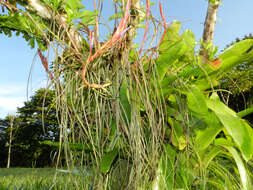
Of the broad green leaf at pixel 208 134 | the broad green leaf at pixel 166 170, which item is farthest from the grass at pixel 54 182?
the broad green leaf at pixel 208 134

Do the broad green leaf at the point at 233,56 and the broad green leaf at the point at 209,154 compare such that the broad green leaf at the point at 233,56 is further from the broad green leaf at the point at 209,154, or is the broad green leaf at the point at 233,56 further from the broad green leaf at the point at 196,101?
the broad green leaf at the point at 209,154

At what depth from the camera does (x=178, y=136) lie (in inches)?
53.9

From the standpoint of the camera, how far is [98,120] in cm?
A: 132

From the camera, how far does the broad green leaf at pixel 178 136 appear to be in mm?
1348

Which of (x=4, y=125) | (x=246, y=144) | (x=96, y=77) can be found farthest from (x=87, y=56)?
(x=4, y=125)

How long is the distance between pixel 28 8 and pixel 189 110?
106 cm

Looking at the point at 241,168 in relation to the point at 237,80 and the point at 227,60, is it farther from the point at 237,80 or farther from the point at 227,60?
the point at 237,80

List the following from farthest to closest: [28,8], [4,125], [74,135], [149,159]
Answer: [4,125], [74,135], [28,8], [149,159]

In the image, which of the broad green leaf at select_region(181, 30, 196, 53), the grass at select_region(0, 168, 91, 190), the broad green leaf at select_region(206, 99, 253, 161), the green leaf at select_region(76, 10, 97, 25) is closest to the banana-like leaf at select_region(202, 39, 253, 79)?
the broad green leaf at select_region(181, 30, 196, 53)

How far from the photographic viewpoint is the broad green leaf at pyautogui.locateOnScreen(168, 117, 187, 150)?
135cm

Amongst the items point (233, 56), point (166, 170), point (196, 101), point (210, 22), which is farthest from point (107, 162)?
point (210, 22)

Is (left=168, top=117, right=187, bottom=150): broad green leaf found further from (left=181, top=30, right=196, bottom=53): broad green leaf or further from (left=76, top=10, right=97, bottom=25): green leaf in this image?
(left=76, top=10, right=97, bottom=25): green leaf

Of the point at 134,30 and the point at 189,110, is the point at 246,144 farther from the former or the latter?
the point at 134,30

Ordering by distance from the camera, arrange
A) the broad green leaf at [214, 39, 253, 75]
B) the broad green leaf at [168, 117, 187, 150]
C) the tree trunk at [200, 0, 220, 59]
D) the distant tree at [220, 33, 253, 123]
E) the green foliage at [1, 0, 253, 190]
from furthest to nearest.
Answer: the tree trunk at [200, 0, 220, 59] → the distant tree at [220, 33, 253, 123] → the broad green leaf at [214, 39, 253, 75] → the broad green leaf at [168, 117, 187, 150] → the green foliage at [1, 0, 253, 190]
